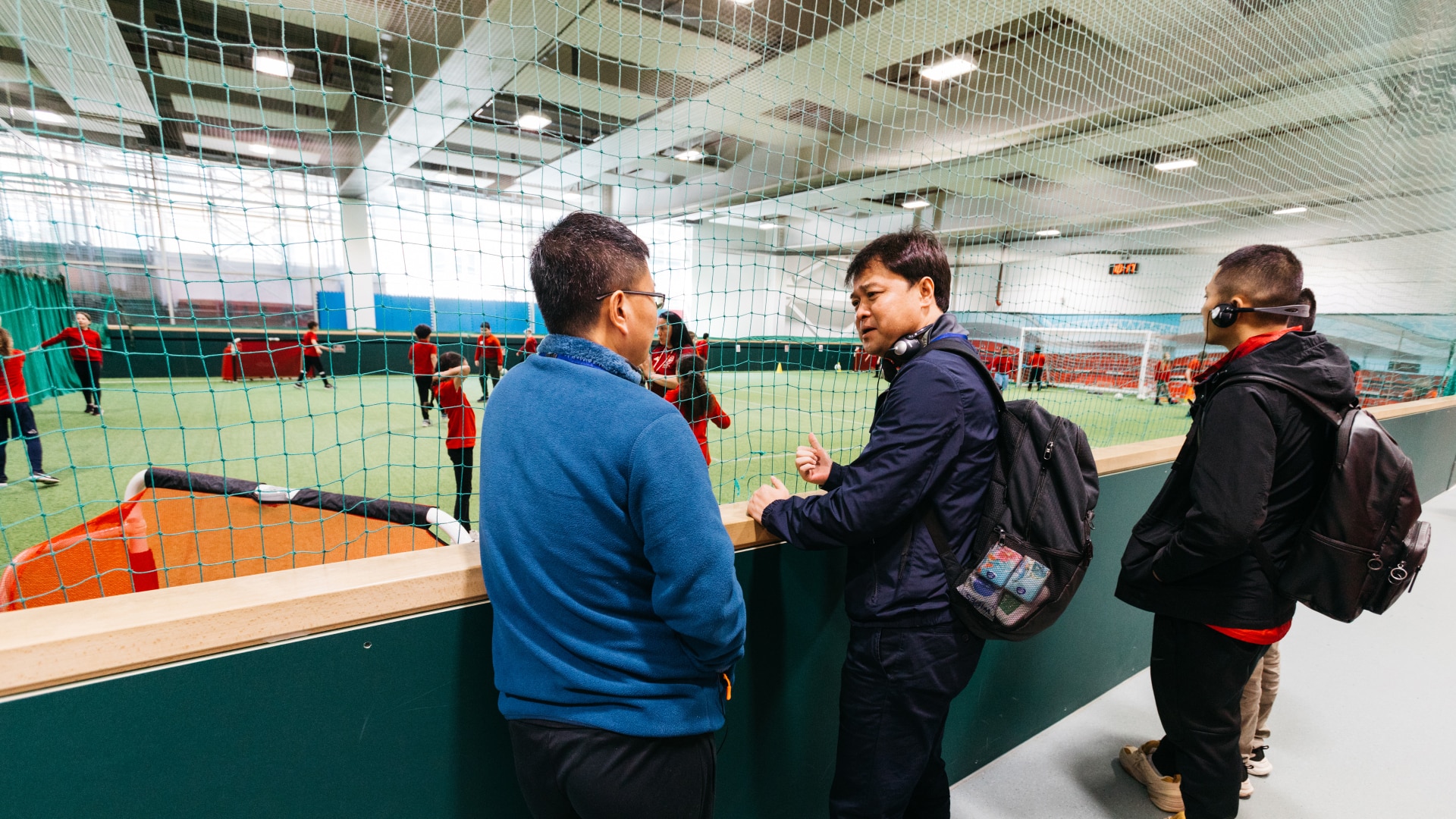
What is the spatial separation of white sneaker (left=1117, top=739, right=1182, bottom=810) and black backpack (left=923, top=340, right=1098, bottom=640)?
4.18 ft

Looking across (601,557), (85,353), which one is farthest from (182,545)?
(85,353)

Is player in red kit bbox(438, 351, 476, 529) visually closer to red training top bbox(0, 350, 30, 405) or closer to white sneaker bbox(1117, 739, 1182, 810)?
red training top bbox(0, 350, 30, 405)

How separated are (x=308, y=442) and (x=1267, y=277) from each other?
8.04 meters

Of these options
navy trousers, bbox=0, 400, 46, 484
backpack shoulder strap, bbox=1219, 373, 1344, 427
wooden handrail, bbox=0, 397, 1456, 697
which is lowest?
navy trousers, bbox=0, 400, 46, 484

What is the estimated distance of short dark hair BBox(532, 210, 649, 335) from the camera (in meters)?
0.89

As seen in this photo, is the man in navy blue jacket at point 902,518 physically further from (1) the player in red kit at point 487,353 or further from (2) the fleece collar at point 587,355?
(1) the player in red kit at point 487,353

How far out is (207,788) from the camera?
3.11 ft

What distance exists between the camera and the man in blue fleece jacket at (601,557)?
0.84m

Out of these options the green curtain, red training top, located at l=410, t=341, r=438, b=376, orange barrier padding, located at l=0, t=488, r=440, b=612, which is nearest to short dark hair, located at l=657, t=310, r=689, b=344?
orange barrier padding, located at l=0, t=488, r=440, b=612

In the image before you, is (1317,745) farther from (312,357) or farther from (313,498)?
(312,357)

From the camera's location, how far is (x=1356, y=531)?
4.60 feet

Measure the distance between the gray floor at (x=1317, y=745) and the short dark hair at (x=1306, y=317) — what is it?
1.65m

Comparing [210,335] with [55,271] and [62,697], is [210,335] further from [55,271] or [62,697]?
[62,697]

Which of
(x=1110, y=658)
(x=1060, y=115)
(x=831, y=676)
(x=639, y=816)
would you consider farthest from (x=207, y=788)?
(x=1060, y=115)
